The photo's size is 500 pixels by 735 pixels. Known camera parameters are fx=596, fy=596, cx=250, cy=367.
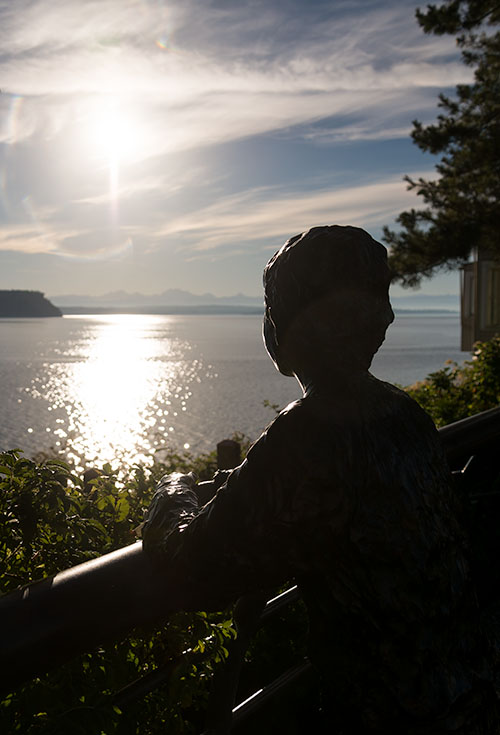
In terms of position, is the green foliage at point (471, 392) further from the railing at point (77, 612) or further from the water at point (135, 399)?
the water at point (135, 399)

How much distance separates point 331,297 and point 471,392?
7551mm

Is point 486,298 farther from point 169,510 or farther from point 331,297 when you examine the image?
point 169,510

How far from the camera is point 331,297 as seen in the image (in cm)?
159

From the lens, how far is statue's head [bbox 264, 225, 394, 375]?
1589mm

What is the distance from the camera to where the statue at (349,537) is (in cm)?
139

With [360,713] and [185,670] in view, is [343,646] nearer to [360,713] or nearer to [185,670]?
[360,713]

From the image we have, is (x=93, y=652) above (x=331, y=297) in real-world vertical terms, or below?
below

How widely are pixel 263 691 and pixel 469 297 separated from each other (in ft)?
89.3

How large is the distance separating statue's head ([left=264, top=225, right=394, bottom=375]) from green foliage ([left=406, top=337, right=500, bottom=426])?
644 cm

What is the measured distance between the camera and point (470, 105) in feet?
50.6

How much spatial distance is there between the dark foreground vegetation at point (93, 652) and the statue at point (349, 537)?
1.27ft

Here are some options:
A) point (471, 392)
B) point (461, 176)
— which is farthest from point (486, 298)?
point (471, 392)

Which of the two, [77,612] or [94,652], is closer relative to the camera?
[77,612]

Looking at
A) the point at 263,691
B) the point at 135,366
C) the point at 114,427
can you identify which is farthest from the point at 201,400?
the point at 263,691
